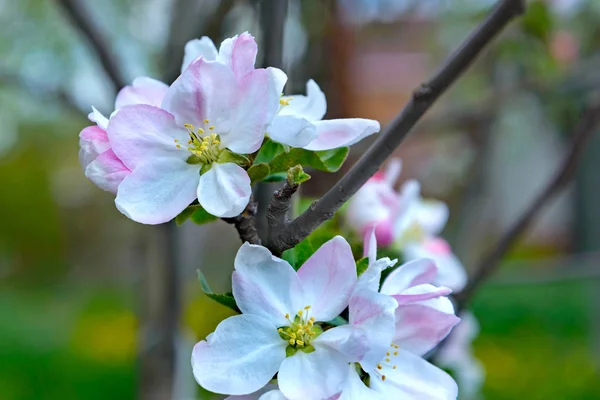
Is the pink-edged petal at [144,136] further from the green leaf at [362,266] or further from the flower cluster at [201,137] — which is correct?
the green leaf at [362,266]

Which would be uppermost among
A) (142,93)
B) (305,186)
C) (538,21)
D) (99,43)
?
(538,21)

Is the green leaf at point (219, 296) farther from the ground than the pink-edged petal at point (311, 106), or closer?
closer

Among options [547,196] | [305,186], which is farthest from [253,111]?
[305,186]

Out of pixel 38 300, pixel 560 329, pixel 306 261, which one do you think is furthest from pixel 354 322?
pixel 38 300

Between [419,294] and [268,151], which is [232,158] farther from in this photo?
[419,294]

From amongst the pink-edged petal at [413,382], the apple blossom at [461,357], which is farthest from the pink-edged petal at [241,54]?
the apple blossom at [461,357]

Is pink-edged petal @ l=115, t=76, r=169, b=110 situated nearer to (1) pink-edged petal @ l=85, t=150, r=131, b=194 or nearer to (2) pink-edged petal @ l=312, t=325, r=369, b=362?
(1) pink-edged petal @ l=85, t=150, r=131, b=194
